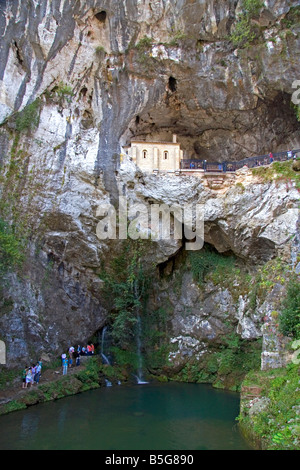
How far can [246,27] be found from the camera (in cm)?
2091

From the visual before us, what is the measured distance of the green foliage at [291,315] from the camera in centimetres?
1243

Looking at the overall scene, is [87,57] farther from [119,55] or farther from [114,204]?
[114,204]

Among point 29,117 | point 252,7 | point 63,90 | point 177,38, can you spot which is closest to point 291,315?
point 29,117

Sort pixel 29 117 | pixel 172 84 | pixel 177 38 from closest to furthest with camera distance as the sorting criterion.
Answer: pixel 29 117 < pixel 177 38 < pixel 172 84

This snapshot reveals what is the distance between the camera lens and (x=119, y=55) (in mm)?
21609

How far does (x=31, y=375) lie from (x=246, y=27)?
21575 millimetres

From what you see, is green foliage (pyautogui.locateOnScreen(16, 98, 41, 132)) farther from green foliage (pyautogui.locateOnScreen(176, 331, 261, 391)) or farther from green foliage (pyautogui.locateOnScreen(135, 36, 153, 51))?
green foliage (pyautogui.locateOnScreen(176, 331, 261, 391))

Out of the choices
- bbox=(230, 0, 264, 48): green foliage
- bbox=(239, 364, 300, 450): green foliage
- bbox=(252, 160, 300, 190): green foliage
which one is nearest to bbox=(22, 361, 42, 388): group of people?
bbox=(239, 364, 300, 450): green foliage

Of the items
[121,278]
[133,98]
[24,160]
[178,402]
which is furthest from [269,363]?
[133,98]

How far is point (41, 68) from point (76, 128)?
357 cm

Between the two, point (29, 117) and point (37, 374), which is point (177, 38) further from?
point (37, 374)

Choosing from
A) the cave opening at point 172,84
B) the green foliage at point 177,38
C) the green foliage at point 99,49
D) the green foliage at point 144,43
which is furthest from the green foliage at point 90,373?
the green foliage at point 177,38

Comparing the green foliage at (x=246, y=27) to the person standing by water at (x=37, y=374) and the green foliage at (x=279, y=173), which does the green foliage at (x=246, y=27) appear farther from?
the person standing by water at (x=37, y=374)

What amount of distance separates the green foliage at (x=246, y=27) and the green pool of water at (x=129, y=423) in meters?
19.4
